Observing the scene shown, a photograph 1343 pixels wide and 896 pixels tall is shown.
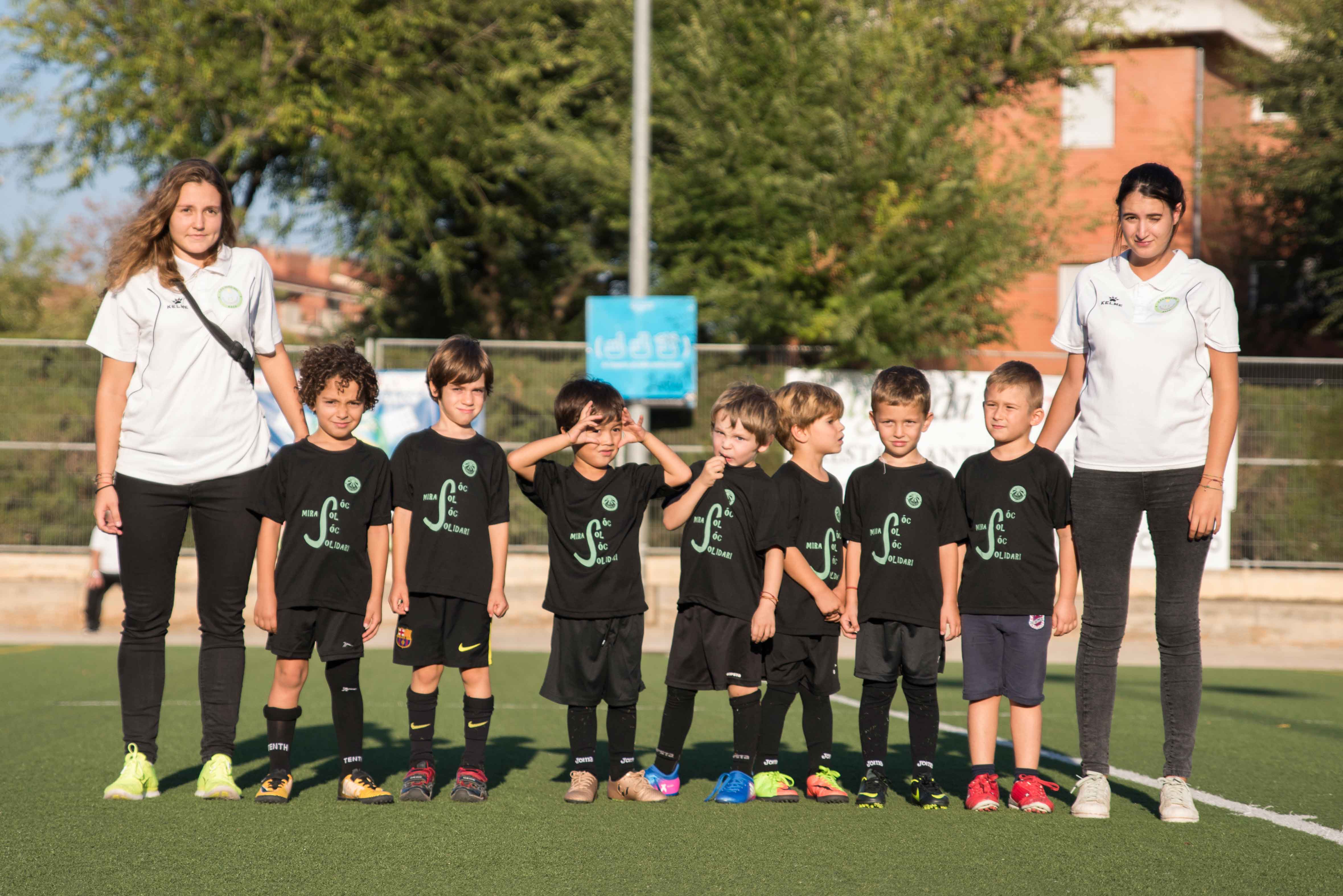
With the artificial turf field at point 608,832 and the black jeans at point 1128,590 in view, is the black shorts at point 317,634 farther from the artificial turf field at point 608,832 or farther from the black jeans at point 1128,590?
the black jeans at point 1128,590

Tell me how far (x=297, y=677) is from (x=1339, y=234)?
1652cm

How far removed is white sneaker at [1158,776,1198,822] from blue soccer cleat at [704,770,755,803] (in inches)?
54.6

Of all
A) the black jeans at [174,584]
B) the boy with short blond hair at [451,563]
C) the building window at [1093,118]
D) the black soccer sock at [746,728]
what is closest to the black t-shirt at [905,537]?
the black soccer sock at [746,728]

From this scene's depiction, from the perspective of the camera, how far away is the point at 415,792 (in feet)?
13.7

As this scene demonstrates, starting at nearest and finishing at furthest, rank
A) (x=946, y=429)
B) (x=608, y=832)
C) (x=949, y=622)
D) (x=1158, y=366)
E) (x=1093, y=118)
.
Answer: (x=608, y=832)
(x=1158, y=366)
(x=949, y=622)
(x=946, y=429)
(x=1093, y=118)

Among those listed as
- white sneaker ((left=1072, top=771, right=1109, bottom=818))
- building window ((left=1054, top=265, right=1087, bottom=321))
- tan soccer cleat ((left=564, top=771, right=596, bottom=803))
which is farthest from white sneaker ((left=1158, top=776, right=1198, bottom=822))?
building window ((left=1054, top=265, right=1087, bottom=321))

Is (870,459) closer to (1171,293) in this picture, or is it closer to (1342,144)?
(1171,293)

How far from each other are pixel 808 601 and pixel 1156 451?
1.30 metres

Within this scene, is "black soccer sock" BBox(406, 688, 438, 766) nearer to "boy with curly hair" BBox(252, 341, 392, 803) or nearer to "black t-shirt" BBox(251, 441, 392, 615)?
"boy with curly hair" BBox(252, 341, 392, 803)

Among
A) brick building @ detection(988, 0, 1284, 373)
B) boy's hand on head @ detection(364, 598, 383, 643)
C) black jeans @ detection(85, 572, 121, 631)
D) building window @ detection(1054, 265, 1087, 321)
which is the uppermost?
brick building @ detection(988, 0, 1284, 373)

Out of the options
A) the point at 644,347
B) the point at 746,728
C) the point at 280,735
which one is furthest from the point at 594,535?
the point at 644,347

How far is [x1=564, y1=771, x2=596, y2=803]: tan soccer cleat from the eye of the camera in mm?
4223

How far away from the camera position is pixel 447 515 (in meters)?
4.28

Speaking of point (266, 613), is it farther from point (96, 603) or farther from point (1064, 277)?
point (1064, 277)
